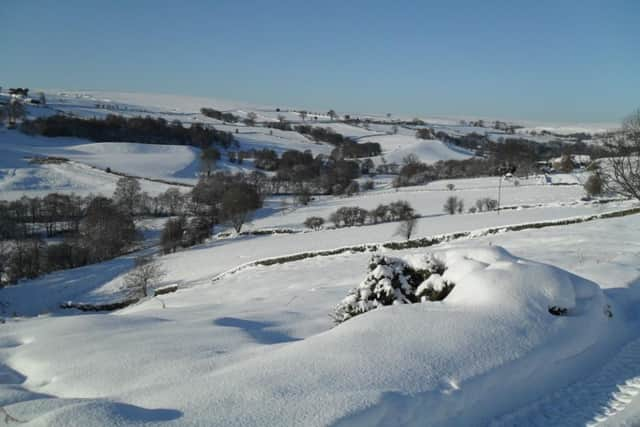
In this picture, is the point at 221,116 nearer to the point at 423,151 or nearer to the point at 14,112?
the point at 14,112

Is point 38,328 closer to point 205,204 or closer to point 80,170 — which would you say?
point 205,204

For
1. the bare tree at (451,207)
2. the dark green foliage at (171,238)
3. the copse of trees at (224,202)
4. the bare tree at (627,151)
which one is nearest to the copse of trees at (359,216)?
the bare tree at (451,207)

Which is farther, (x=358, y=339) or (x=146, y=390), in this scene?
(x=358, y=339)

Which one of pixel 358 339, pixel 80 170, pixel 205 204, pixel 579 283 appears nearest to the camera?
pixel 358 339

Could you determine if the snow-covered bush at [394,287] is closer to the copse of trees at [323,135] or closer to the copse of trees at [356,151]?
the copse of trees at [356,151]

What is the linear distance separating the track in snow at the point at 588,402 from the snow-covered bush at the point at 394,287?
103 inches

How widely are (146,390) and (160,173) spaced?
86.9 metres

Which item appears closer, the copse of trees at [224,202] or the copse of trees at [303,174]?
the copse of trees at [224,202]

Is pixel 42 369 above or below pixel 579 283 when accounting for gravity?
below

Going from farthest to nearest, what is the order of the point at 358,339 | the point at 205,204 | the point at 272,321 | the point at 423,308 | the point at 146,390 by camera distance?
the point at 205,204
the point at 272,321
the point at 423,308
the point at 358,339
the point at 146,390

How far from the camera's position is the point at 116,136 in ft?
379

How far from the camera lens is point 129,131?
120 metres

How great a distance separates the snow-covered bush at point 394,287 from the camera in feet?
26.1

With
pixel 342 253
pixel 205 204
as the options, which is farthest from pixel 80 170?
pixel 342 253
